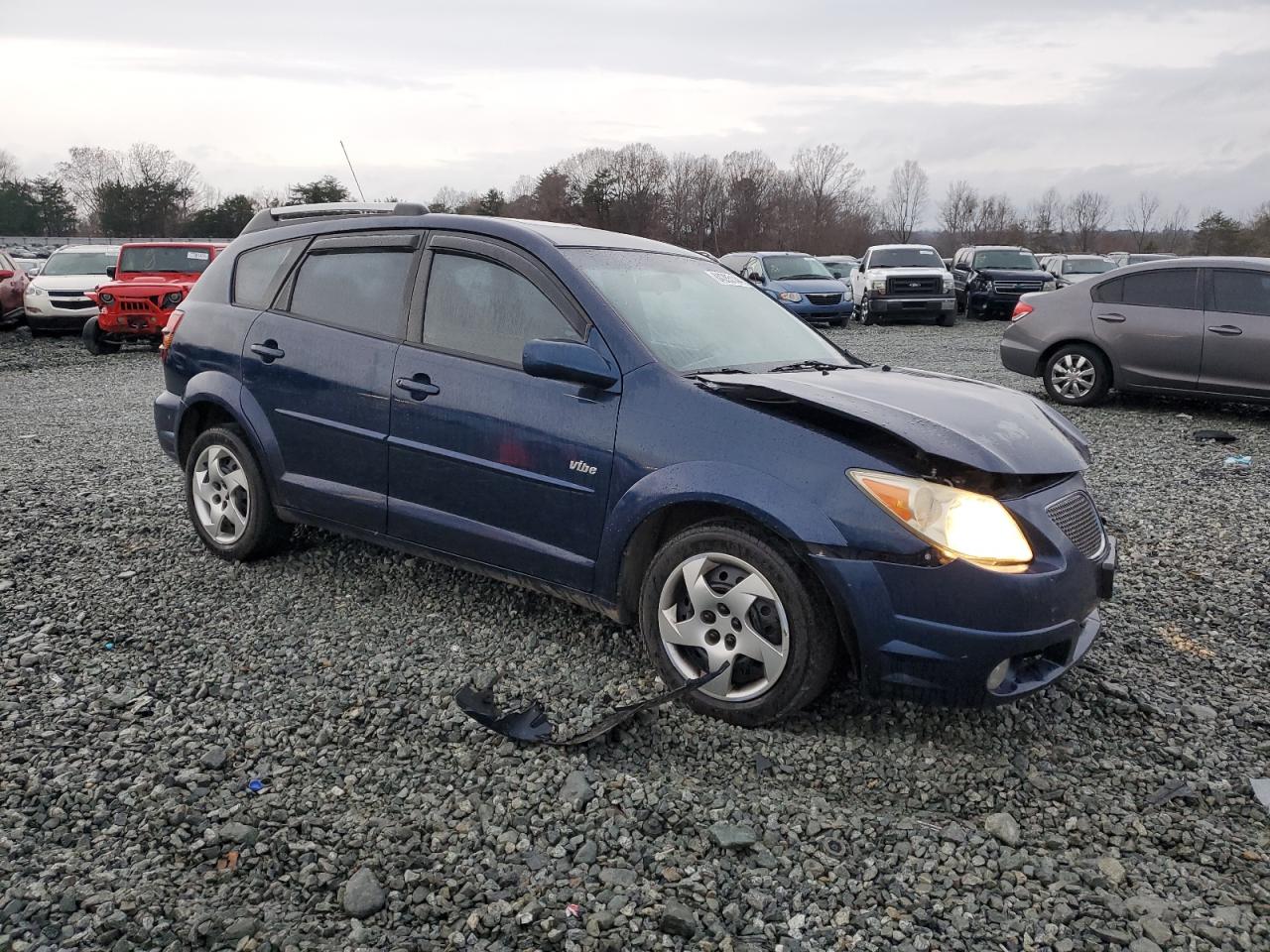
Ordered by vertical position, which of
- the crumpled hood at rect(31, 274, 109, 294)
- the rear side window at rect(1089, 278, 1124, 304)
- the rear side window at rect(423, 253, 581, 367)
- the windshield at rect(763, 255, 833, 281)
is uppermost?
the windshield at rect(763, 255, 833, 281)

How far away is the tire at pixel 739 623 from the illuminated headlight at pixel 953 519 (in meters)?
0.37

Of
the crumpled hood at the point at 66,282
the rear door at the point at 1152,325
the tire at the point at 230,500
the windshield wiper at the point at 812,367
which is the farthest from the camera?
the crumpled hood at the point at 66,282

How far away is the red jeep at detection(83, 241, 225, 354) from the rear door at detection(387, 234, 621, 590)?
12.7 m

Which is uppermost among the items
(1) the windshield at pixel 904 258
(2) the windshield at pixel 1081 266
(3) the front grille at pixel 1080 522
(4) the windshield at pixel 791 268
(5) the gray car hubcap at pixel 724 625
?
(2) the windshield at pixel 1081 266

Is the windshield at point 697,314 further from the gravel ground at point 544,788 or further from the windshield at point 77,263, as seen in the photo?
the windshield at point 77,263

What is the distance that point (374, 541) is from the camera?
443cm

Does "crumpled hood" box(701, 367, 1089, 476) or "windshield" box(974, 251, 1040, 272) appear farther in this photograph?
"windshield" box(974, 251, 1040, 272)

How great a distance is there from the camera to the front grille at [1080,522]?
10.6 feet

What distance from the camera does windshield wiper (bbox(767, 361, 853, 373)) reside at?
3953mm

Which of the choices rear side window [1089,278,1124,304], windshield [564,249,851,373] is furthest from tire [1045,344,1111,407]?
windshield [564,249,851,373]

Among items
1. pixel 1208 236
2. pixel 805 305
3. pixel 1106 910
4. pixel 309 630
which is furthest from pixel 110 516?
pixel 1208 236

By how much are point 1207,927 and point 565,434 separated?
244 centimetres

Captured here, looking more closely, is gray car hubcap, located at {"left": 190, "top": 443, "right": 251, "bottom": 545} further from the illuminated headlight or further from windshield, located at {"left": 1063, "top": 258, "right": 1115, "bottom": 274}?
windshield, located at {"left": 1063, "top": 258, "right": 1115, "bottom": 274}

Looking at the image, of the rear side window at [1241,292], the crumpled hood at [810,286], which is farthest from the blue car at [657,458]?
the crumpled hood at [810,286]
